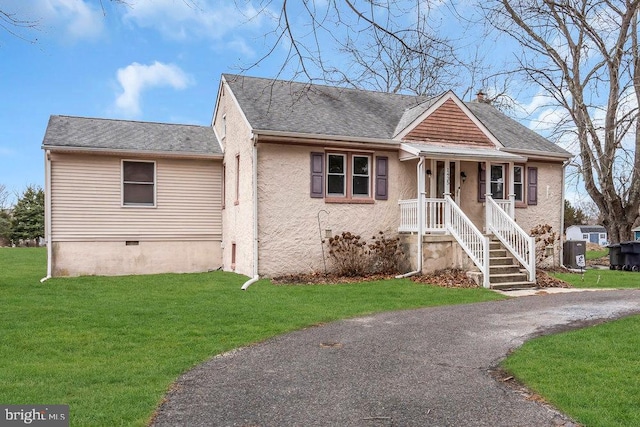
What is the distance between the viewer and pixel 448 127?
51.1ft

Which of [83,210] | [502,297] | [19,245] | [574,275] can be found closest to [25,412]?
[502,297]

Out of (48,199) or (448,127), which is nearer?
(48,199)

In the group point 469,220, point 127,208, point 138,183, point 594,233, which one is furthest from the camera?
point 594,233

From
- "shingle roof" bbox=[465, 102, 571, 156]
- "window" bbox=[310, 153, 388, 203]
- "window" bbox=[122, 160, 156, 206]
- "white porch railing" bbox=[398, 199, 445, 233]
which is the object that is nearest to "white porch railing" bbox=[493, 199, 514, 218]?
"white porch railing" bbox=[398, 199, 445, 233]

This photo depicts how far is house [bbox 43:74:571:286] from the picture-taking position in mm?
13695

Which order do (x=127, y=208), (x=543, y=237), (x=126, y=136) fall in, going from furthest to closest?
1. (x=543, y=237)
2. (x=126, y=136)
3. (x=127, y=208)

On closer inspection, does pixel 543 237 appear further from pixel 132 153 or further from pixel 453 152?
pixel 132 153

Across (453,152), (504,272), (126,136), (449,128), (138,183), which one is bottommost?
(504,272)

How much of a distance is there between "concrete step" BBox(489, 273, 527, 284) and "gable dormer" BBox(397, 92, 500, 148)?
4731mm

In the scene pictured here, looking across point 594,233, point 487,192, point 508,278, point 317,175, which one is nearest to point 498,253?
point 508,278

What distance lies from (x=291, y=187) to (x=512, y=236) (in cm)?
606

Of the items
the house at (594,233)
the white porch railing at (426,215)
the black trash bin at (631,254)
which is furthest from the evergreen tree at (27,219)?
the house at (594,233)

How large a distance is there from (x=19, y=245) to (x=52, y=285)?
3342cm

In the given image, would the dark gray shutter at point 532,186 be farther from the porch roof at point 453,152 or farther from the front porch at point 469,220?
the porch roof at point 453,152
